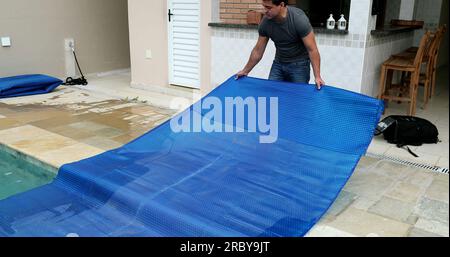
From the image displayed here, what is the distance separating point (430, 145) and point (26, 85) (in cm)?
548

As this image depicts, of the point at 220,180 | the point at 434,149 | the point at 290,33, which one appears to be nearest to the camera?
the point at 220,180

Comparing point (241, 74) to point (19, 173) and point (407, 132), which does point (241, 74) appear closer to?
point (407, 132)

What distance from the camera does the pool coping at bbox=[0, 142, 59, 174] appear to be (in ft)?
11.5

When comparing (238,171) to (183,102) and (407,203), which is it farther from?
(183,102)

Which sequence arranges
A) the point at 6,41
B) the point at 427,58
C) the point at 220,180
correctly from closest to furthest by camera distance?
1. the point at 220,180
2. the point at 427,58
3. the point at 6,41

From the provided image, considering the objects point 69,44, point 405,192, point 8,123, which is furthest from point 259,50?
point 69,44

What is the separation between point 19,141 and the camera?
410cm

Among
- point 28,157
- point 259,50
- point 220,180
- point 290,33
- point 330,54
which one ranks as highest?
point 290,33

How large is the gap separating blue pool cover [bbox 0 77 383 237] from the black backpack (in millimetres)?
1160

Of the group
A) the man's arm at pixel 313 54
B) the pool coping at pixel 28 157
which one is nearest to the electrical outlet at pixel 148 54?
the pool coping at pixel 28 157

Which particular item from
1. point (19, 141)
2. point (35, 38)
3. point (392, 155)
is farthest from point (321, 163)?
point (35, 38)

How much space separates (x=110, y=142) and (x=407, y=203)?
2694 millimetres

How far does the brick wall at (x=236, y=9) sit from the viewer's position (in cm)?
524

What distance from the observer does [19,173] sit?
372cm
